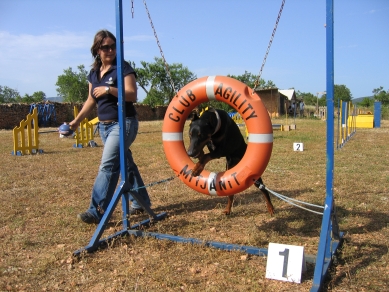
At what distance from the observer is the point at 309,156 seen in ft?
→ 22.3

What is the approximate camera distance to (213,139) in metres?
2.79

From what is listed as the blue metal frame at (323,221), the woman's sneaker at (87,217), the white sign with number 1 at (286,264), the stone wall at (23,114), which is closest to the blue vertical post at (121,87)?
the blue metal frame at (323,221)

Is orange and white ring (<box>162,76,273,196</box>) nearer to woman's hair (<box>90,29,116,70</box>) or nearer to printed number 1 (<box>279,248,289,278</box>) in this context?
printed number 1 (<box>279,248,289,278</box>)

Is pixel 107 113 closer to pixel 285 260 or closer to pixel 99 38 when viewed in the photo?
pixel 99 38

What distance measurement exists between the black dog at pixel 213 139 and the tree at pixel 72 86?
150 ft

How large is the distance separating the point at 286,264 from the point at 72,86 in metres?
49.0

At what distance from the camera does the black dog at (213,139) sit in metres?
2.56

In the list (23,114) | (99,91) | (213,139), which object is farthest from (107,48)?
(23,114)

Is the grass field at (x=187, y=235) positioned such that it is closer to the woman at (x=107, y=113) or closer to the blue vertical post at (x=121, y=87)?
the woman at (x=107, y=113)

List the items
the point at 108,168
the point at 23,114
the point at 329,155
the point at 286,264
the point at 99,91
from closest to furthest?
the point at 286,264 < the point at 329,155 < the point at 99,91 < the point at 108,168 < the point at 23,114

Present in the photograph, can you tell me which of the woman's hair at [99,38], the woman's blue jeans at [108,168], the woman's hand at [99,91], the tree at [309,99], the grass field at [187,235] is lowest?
the grass field at [187,235]

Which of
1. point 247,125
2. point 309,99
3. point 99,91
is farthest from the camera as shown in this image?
point 309,99

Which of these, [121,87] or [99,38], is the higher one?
[99,38]

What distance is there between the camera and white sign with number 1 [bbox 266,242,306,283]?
81.8 inches
